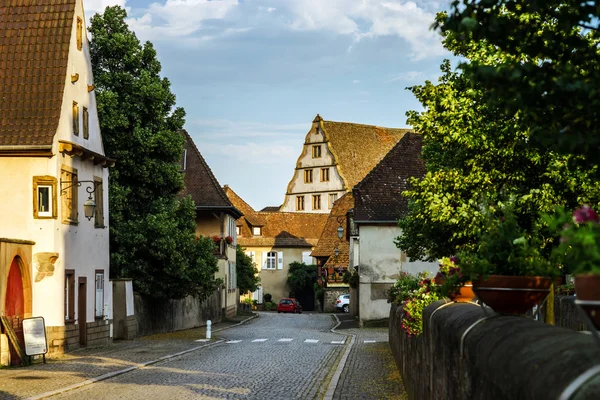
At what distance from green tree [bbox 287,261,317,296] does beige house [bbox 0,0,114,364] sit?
5892 centimetres

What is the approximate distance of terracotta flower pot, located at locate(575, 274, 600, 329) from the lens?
3.68 m

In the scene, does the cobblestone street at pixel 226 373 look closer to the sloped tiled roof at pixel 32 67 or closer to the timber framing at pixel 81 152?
the timber framing at pixel 81 152

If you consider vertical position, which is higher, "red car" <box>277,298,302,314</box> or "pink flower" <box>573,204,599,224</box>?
"pink flower" <box>573,204,599,224</box>

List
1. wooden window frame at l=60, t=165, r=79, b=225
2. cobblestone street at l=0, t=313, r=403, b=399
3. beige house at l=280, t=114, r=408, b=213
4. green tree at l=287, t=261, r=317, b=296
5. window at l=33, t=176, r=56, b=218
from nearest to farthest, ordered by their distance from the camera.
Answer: cobblestone street at l=0, t=313, r=403, b=399, window at l=33, t=176, r=56, b=218, wooden window frame at l=60, t=165, r=79, b=225, green tree at l=287, t=261, r=317, b=296, beige house at l=280, t=114, r=408, b=213

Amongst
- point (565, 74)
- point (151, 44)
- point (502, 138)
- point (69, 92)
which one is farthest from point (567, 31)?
point (151, 44)

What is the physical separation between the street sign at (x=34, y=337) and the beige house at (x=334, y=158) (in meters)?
69.3

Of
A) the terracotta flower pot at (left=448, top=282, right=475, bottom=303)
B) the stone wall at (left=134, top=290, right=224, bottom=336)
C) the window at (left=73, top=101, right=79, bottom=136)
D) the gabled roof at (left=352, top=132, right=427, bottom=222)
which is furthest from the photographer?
the gabled roof at (left=352, top=132, right=427, bottom=222)

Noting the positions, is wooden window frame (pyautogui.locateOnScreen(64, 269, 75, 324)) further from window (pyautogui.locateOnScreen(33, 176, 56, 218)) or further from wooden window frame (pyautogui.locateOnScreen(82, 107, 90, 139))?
wooden window frame (pyautogui.locateOnScreen(82, 107, 90, 139))

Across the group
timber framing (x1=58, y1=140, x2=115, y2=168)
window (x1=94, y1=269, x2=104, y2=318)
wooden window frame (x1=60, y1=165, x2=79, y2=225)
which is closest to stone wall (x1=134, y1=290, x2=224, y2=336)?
window (x1=94, y1=269, x2=104, y2=318)

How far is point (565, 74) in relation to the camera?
4.95m

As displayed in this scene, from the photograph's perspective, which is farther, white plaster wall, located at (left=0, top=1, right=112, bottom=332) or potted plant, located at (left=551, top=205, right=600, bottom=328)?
white plaster wall, located at (left=0, top=1, right=112, bottom=332)

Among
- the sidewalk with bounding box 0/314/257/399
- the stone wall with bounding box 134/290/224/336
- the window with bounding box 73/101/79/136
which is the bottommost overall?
the sidewalk with bounding box 0/314/257/399

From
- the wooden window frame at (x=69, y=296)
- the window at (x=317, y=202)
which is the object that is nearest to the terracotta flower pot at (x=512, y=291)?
the wooden window frame at (x=69, y=296)

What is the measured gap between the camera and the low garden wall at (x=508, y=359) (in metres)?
3.69
